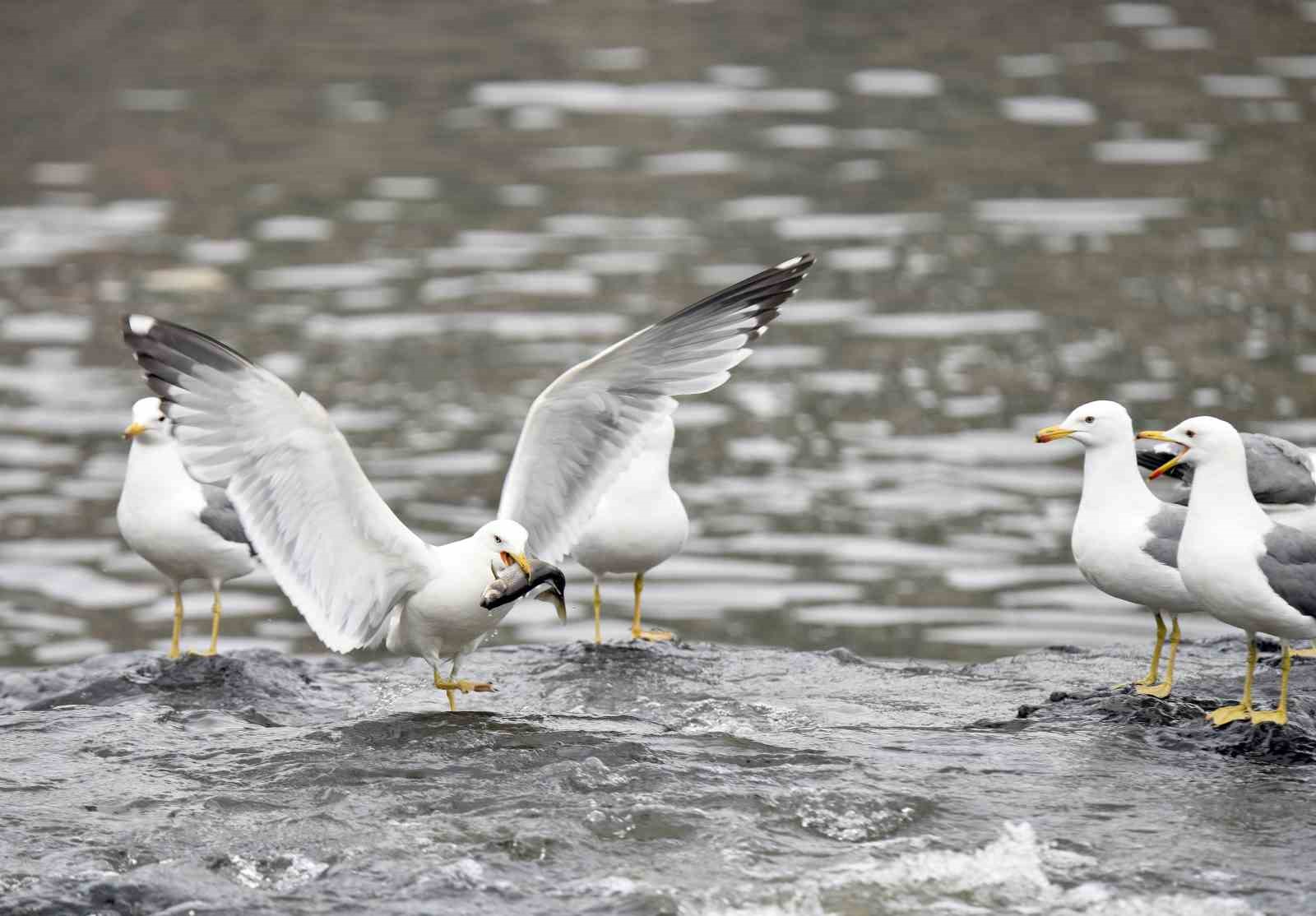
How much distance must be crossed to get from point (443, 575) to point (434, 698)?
1111mm

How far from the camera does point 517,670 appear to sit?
28.6 ft

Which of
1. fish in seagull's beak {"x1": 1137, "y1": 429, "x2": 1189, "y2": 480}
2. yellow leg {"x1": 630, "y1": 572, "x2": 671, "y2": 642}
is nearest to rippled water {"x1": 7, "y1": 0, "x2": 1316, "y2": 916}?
yellow leg {"x1": 630, "y1": 572, "x2": 671, "y2": 642}

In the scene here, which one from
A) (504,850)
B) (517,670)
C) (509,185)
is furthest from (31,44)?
(504,850)

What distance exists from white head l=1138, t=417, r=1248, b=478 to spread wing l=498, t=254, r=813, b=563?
1551mm

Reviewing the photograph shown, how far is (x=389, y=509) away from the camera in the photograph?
754 cm

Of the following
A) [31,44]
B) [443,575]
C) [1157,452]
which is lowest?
[443,575]

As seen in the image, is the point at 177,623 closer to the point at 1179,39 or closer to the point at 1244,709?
the point at 1244,709

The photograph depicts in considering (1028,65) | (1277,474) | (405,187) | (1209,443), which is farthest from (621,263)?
(1209,443)

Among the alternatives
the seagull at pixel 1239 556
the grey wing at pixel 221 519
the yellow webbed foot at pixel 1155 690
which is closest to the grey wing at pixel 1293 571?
the seagull at pixel 1239 556

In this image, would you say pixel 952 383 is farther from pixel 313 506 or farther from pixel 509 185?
pixel 313 506

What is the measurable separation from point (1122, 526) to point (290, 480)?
3.12 meters

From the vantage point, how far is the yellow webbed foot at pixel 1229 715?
23.3 feet

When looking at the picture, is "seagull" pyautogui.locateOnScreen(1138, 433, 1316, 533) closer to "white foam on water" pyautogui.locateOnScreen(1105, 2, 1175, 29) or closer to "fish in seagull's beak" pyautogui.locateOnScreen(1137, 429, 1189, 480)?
"fish in seagull's beak" pyautogui.locateOnScreen(1137, 429, 1189, 480)

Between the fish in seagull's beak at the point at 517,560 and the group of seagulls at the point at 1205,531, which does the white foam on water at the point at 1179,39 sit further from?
the fish in seagull's beak at the point at 517,560
